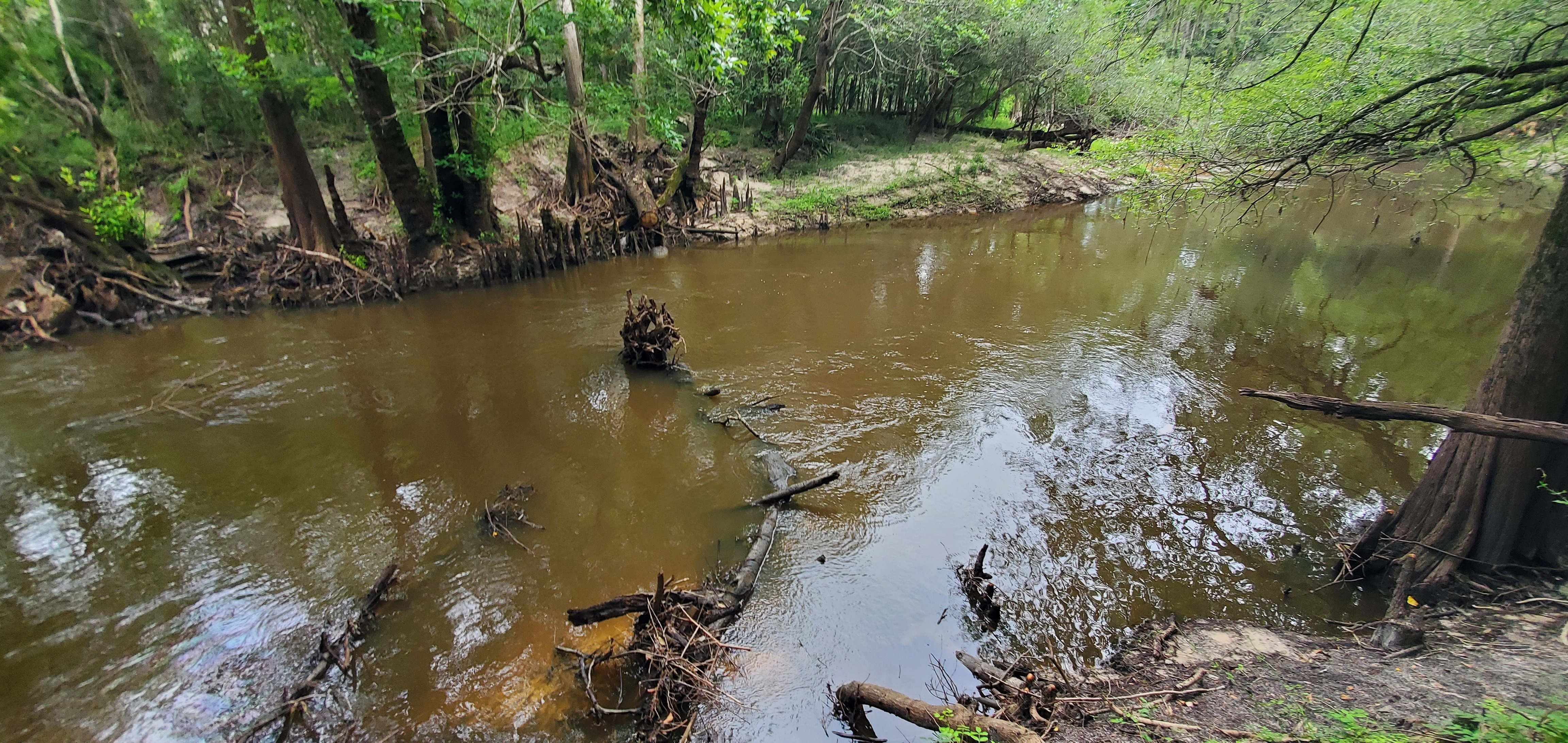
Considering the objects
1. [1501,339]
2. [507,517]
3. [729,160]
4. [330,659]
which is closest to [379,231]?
[729,160]

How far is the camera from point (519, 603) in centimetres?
464

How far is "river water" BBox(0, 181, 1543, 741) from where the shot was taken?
13.5 ft

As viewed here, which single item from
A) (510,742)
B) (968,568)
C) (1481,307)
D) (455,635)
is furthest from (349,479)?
(1481,307)

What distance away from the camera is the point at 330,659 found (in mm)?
3955

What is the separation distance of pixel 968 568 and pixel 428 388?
720cm

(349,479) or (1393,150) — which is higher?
(1393,150)

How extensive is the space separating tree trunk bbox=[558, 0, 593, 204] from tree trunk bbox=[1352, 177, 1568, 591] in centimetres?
1333

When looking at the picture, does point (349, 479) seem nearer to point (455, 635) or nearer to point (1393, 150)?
point (455, 635)

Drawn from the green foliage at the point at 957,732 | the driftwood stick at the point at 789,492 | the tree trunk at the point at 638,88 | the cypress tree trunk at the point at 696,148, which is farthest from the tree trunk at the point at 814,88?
the green foliage at the point at 957,732

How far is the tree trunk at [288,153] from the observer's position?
9.88 meters

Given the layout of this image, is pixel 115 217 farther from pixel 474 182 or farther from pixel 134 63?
pixel 134 63

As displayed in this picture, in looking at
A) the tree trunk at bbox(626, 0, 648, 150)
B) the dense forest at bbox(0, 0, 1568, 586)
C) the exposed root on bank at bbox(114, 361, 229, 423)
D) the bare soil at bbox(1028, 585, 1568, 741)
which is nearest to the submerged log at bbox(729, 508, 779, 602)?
the bare soil at bbox(1028, 585, 1568, 741)

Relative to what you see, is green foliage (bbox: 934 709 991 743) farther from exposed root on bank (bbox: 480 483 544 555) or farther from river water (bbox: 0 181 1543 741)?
exposed root on bank (bbox: 480 483 544 555)

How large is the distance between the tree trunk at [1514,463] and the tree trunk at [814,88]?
1640 centimetres
